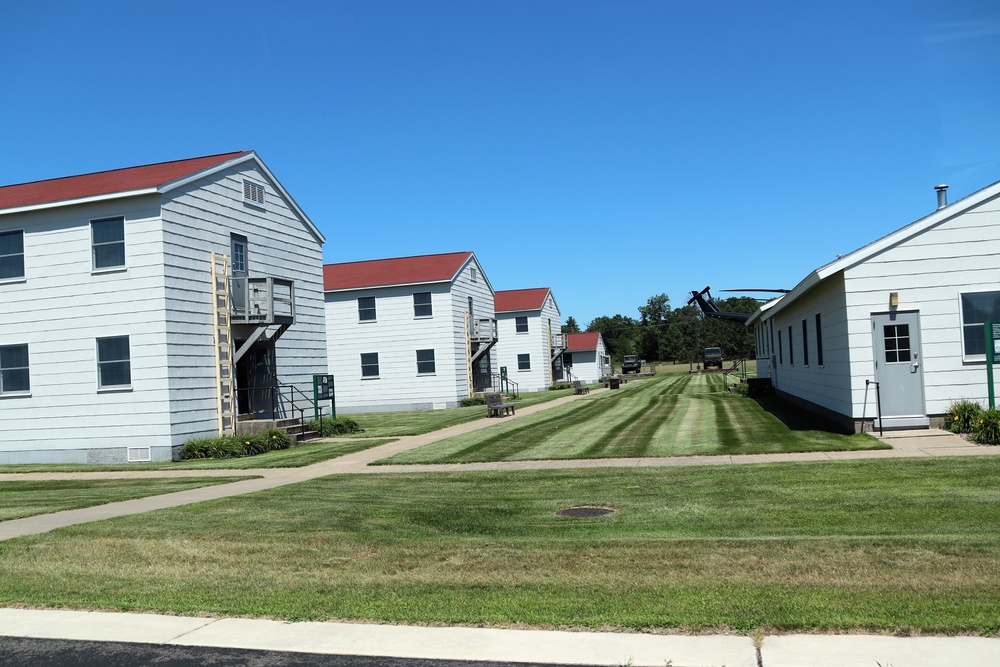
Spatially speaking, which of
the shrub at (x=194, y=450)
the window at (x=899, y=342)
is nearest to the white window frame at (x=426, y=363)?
the shrub at (x=194, y=450)

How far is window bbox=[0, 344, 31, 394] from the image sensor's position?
2088 cm

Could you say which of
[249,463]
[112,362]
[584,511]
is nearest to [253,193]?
[112,362]

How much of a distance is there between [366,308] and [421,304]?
283 centimetres

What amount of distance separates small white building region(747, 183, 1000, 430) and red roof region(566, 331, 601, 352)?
2028 inches

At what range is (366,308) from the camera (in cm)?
3959

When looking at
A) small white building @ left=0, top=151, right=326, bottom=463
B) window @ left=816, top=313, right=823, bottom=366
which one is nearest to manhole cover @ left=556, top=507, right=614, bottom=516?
window @ left=816, top=313, right=823, bottom=366

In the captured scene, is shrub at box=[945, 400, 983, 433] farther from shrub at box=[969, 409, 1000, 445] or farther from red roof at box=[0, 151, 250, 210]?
red roof at box=[0, 151, 250, 210]

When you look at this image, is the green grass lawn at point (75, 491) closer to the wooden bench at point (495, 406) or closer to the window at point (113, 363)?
the window at point (113, 363)

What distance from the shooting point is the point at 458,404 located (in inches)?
1518

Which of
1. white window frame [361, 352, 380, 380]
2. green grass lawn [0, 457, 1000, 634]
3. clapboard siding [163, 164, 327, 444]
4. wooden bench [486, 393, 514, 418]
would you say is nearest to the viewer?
green grass lawn [0, 457, 1000, 634]

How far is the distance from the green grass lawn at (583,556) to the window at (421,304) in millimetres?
26415

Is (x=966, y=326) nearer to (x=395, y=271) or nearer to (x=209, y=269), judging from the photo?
(x=209, y=269)

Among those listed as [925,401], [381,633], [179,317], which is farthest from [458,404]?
[381,633]

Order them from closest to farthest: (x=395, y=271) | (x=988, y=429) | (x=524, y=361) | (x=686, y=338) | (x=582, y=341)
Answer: (x=988, y=429), (x=395, y=271), (x=524, y=361), (x=582, y=341), (x=686, y=338)
